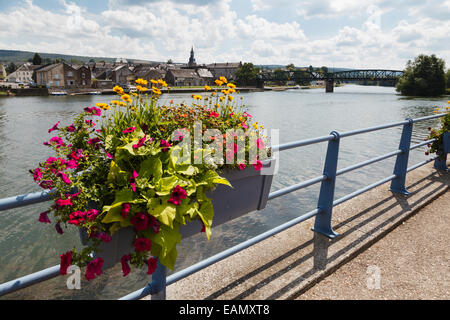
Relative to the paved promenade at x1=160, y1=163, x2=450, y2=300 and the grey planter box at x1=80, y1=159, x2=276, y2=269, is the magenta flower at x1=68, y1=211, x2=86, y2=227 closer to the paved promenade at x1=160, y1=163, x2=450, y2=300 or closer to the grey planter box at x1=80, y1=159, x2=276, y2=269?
the grey planter box at x1=80, y1=159, x2=276, y2=269

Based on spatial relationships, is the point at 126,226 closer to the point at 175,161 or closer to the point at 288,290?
the point at 175,161

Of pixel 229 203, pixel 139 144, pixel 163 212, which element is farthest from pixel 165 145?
pixel 229 203

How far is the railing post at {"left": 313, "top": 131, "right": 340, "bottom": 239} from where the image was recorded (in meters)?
3.03

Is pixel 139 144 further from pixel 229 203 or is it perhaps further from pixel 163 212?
pixel 229 203

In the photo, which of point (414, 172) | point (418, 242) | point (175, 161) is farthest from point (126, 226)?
point (414, 172)

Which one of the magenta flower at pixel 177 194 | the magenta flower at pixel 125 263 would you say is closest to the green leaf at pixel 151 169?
the magenta flower at pixel 177 194

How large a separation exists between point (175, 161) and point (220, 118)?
2.85ft

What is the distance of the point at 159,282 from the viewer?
207 cm

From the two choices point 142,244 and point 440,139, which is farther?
point 440,139

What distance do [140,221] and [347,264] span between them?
2.05m

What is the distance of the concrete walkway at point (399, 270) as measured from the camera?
8.27ft

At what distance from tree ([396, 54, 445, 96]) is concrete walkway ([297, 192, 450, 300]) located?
242ft

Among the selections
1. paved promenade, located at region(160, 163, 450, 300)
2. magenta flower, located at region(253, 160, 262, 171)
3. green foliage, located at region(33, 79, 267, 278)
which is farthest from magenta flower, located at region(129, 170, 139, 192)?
paved promenade, located at region(160, 163, 450, 300)

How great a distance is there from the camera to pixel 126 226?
160cm
